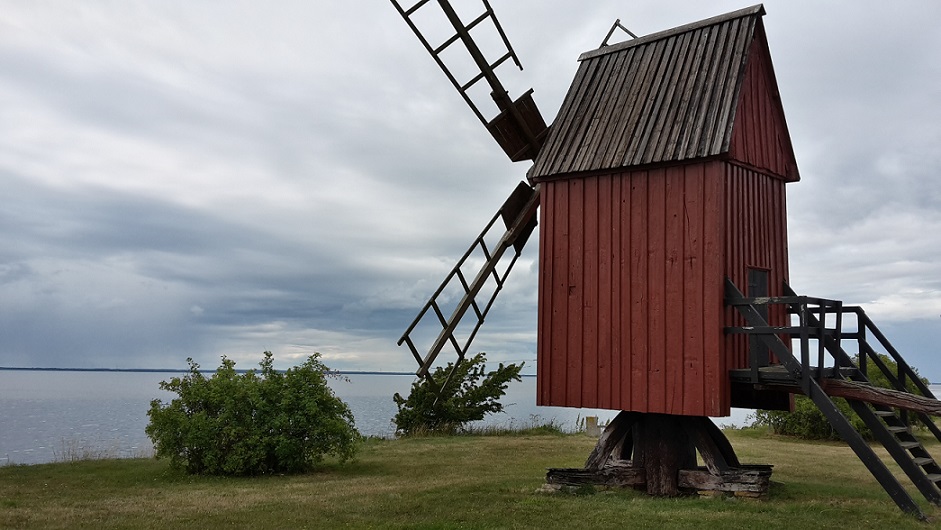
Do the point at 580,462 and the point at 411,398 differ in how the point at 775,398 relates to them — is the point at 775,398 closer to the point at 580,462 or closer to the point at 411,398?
the point at 580,462

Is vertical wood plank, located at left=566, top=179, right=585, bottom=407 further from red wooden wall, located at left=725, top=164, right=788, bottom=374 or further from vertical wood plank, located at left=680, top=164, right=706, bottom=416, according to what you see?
red wooden wall, located at left=725, top=164, right=788, bottom=374

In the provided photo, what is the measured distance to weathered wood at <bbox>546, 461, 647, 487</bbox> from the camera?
1358 cm

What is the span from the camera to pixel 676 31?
48.5ft

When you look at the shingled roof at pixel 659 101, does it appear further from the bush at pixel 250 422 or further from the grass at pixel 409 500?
the bush at pixel 250 422

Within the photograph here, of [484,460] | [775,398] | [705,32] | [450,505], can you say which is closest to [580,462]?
[484,460]

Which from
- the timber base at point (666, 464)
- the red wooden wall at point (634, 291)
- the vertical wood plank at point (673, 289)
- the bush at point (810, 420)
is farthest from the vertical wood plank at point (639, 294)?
the bush at point (810, 420)

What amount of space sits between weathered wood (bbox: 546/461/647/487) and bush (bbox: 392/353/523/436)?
1209 cm

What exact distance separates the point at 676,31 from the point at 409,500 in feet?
30.7

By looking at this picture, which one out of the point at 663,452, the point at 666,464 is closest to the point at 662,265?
the point at 663,452

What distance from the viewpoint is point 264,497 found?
1334 centimetres

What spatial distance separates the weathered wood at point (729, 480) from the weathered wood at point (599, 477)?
747 millimetres

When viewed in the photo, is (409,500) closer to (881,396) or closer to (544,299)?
(544,299)

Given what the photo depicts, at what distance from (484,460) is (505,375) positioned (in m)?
8.51

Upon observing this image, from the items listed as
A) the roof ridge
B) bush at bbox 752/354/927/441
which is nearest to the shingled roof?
the roof ridge
